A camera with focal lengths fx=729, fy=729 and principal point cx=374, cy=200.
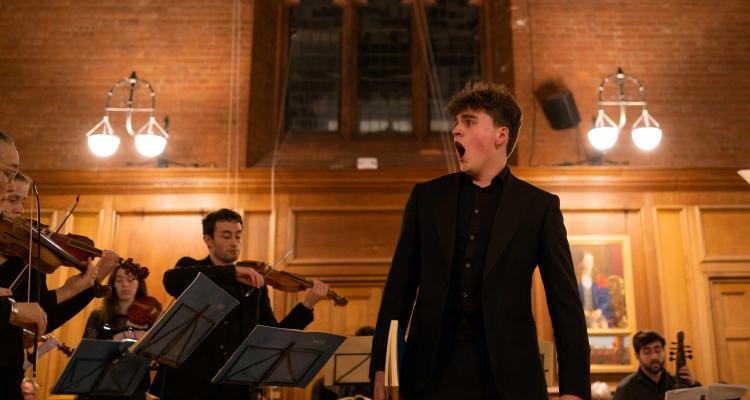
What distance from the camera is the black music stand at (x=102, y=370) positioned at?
151 inches

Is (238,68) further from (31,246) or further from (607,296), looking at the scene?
(31,246)

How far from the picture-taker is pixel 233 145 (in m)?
8.17

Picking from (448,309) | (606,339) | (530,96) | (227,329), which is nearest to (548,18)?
(530,96)

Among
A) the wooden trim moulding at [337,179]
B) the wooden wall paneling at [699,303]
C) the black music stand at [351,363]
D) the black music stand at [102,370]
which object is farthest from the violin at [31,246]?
the wooden wall paneling at [699,303]

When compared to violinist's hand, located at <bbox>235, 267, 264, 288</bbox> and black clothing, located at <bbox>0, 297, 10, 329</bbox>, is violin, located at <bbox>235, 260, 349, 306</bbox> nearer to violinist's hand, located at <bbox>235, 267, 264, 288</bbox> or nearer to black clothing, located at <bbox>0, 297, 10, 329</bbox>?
violinist's hand, located at <bbox>235, 267, 264, 288</bbox>

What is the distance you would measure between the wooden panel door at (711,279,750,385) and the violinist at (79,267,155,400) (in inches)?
225

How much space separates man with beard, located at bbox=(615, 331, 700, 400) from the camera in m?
5.61

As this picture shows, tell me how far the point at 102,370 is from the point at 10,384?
119 cm

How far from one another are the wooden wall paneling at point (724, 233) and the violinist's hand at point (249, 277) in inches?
219

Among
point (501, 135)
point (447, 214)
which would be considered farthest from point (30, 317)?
point (501, 135)

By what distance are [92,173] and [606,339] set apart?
570 cm

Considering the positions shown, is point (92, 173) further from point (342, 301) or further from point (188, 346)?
point (188, 346)

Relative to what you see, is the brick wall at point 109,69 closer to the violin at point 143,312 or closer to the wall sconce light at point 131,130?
the wall sconce light at point 131,130

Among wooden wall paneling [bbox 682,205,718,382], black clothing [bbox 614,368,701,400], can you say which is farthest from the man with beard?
wooden wall paneling [bbox 682,205,718,382]
